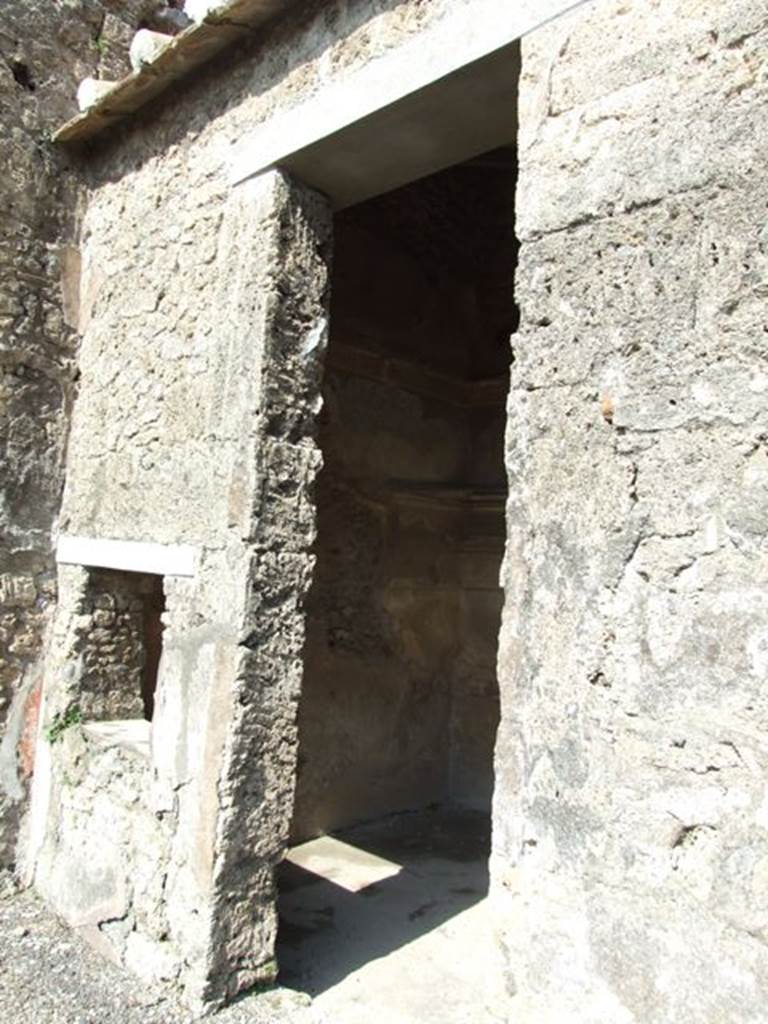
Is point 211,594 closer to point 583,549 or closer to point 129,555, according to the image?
point 129,555

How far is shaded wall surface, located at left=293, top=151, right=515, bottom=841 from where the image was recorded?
490 centimetres

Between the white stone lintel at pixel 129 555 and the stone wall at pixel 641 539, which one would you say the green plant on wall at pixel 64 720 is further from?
the stone wall at pixel 641 539

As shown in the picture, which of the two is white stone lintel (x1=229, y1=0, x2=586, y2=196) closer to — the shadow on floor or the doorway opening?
the doorway opening

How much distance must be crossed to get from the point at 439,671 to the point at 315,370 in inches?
121

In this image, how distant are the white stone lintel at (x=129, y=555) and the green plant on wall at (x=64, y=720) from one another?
60 centimetres

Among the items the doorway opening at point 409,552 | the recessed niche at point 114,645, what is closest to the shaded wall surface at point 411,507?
the doorway opening at point 409,552

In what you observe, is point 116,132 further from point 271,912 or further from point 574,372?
point 271,912

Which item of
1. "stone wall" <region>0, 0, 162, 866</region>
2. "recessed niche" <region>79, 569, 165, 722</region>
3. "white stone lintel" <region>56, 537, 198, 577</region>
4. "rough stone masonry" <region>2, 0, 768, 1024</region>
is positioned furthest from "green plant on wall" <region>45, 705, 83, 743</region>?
"rough stone masonry" <region>2, 0, 768, 1024</region>

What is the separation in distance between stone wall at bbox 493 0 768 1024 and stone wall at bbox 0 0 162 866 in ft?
8.20

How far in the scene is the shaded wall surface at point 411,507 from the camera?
16.1 ft

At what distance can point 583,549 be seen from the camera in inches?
71.5

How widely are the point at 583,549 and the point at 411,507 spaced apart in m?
3.63

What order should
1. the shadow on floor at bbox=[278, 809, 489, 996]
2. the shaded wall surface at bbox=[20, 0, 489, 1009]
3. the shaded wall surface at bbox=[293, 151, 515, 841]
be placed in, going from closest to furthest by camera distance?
the shaded wall surface at bbox=[20, 0, 489, 1009] → the shadow on floor at bbox=[278, 809, 489, 996] → the shaded wall surface at bbox=[293, 151, 515, 841]

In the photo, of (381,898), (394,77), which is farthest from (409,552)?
(394,77)
